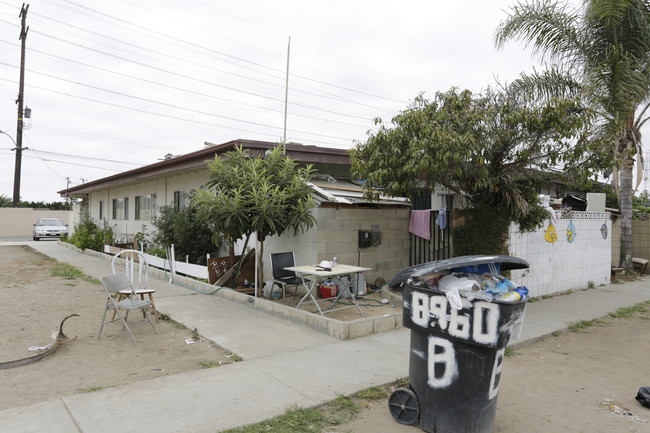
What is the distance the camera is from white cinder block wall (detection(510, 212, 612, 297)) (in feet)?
28.8

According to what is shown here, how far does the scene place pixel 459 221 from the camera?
857 cm

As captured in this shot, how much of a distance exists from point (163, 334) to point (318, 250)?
Answer: 318 cm

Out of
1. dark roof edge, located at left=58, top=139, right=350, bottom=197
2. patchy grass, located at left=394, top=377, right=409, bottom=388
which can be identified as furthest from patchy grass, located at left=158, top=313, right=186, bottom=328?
dark roof edge, located at left=58, top=139, right=350, bottom=197

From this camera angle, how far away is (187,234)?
34.0 ft

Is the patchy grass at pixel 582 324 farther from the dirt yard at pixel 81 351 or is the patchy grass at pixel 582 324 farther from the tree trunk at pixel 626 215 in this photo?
the tree trunk at pixel 626 215

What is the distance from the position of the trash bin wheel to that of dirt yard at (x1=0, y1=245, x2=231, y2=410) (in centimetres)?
209

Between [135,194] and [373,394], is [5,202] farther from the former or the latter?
[373,394]

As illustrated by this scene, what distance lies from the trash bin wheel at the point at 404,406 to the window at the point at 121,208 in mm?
16925

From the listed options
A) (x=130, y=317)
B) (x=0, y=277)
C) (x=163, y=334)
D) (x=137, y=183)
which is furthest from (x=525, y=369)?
(x=137, y=183)

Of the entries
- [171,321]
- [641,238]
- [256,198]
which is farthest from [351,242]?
[641,238]

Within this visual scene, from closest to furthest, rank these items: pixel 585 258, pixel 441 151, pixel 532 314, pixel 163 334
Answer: pixel 163 334
pixel 441 151
pixel 532 314
pixel 585 258

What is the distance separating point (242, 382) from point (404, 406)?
1579 millimetres

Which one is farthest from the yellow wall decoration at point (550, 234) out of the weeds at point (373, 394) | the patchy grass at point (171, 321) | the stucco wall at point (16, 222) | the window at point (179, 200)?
the stucco wall at point (16, 222)

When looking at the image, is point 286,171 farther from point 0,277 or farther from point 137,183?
point 137,183
